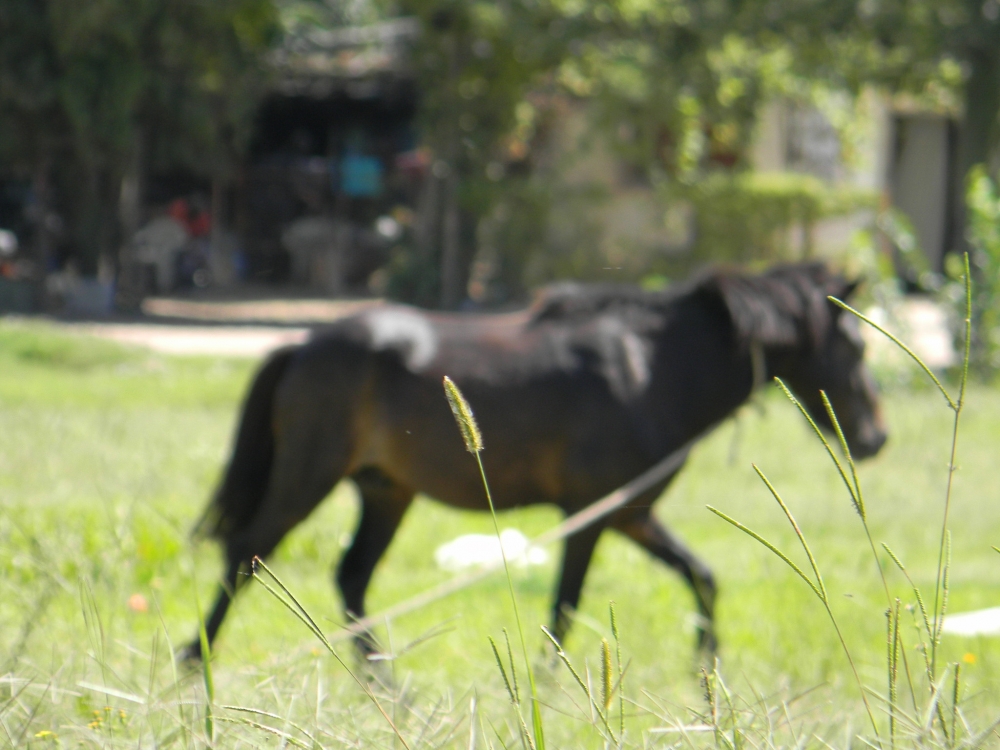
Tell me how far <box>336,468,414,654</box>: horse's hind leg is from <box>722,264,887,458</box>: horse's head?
53.5 inches

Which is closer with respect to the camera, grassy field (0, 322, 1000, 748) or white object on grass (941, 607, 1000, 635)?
grassy field (0, 322, 1000, 748)

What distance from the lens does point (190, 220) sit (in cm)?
2050

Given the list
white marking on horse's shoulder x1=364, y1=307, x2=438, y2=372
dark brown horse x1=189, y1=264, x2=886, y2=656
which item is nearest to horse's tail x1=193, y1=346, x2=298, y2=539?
dark brown horse x1=189, y1=264, x2=886, y2=656

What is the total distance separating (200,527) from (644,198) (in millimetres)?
13375

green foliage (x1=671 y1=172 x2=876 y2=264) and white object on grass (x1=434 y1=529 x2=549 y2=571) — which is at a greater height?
white object on grass (x1=434 y1=529 x2=549 y2=571)

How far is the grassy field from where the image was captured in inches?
80.9

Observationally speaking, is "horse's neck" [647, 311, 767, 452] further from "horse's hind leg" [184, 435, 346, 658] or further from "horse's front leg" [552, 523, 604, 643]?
"horse's hind leg" [184, 435, 346, 658]

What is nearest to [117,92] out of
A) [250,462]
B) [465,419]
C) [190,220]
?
[190,220]

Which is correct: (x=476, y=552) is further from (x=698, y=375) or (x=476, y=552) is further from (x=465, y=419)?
(x=465, y=419)

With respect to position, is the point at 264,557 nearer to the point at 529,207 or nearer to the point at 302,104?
the point at 529,207

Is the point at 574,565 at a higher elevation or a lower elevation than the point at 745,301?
lower

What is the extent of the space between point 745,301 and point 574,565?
1098 millimetres

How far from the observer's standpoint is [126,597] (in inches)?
155

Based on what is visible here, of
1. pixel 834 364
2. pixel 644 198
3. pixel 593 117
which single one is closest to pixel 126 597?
pixel 834 364
